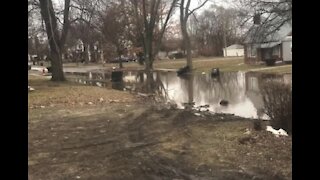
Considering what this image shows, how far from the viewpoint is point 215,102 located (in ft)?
65.5

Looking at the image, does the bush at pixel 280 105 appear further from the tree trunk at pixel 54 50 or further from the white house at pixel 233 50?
the white house at pixel 233 50

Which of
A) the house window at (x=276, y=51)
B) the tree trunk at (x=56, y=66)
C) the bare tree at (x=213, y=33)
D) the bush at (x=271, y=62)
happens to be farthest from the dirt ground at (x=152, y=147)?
the bare tree at (x=213, y=33)

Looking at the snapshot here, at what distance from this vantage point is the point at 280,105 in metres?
10.6

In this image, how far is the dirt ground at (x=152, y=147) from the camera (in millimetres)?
7410

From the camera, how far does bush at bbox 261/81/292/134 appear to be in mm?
10402

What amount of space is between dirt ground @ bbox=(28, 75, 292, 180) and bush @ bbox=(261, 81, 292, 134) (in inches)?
25.4

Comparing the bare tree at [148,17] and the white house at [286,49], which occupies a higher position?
the bare tree at [148,17]

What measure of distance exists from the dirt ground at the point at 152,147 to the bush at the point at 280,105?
25.4 inches

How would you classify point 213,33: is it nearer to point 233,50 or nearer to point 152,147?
point 233,50

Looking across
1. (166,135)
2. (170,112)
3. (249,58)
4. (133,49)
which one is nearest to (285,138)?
(166,135)

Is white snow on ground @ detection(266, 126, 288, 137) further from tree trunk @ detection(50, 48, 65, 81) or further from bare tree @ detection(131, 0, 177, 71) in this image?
bare tree @ detection(131, 0, 177, 71)

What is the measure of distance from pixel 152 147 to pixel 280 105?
352 cm
